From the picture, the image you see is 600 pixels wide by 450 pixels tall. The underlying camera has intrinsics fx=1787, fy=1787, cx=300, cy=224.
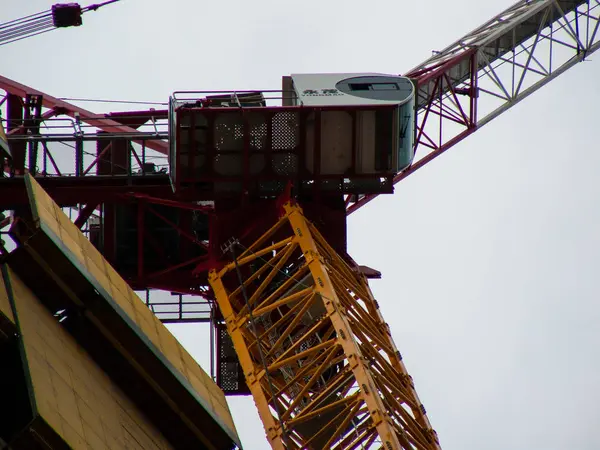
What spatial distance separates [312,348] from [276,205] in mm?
7932

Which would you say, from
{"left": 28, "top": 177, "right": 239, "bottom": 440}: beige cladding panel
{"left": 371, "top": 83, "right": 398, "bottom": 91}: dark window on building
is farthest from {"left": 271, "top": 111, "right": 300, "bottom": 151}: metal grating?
{"left": 28, "top": 177, "right": 239, "bottom": 440}: beige cladding panel

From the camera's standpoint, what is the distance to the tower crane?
5503 centimetres

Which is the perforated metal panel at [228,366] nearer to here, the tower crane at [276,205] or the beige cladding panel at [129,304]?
the tower crane at [276,205]

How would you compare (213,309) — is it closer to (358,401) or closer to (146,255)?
(146,255)

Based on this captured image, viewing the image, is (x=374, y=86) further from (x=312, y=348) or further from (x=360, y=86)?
(x=312, y=348)

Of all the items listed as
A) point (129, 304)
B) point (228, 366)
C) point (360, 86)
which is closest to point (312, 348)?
point (129, 304)

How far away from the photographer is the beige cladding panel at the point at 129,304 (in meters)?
49.5

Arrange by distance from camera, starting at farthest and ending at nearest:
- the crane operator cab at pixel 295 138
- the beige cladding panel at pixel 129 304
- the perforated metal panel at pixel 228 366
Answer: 1. the perforated metal panel at pixel 228 366
2. the crane operator cab at pixel 295 138
3. the beige cladding panel at pixel 129 304

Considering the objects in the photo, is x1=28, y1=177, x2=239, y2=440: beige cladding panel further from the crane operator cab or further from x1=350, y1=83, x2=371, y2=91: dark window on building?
x1=350, y1=83, x2=371, y2=91: dark window on building

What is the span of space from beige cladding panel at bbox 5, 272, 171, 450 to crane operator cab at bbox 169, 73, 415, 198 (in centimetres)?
1346

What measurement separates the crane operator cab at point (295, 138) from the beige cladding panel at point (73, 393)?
13458 millimetres

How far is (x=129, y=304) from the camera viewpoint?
51281 mm

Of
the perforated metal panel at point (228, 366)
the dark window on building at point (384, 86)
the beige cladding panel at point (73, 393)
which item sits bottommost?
the perforated metal panel at point (228, 366)

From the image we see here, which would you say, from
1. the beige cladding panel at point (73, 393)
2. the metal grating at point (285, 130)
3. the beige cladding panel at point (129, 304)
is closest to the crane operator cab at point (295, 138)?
the metal grating at point (285, 130)
